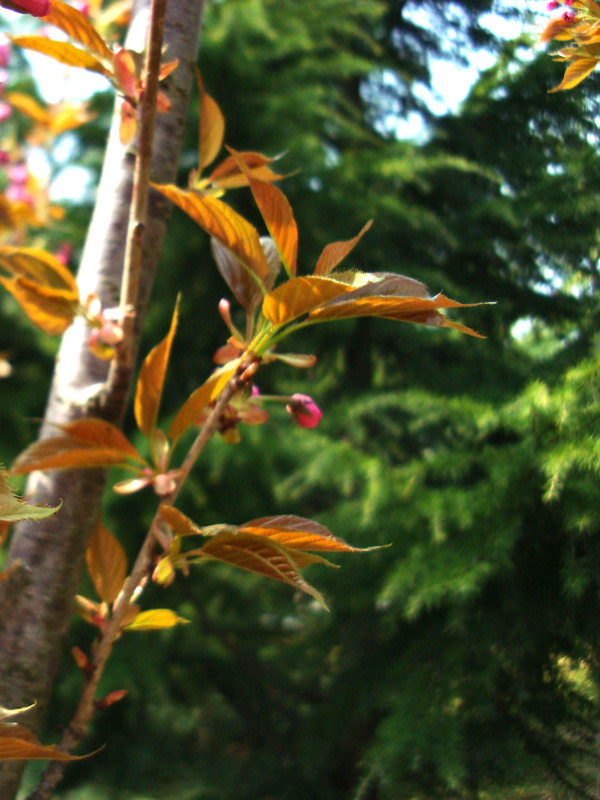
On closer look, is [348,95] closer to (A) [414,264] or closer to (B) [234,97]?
(B) [234,97]

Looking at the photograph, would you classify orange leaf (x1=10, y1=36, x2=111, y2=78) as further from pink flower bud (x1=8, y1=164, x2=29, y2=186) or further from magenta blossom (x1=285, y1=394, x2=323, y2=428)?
pink flower bud (x1=8, y1=164, x2=29, y2=186)

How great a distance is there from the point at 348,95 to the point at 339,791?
0.90 meters

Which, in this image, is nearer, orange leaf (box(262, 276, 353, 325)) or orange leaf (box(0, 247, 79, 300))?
orange leaf (box(262, 276, 353, 325))

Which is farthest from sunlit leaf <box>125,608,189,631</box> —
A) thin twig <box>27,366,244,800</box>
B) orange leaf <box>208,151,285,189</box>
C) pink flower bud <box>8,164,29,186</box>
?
pink flower bud <box>8,164,29,186</box>

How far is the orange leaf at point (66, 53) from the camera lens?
33 cm

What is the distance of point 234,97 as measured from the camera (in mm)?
963

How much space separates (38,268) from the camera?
0.37 m

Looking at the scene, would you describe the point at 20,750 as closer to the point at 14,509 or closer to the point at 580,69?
the point at 14,509

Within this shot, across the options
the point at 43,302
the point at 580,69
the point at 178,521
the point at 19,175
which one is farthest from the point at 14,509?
the point at 19,175

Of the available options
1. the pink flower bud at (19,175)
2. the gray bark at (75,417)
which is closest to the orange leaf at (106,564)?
the gray bark at (75,417)

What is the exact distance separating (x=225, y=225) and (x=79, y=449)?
14cm

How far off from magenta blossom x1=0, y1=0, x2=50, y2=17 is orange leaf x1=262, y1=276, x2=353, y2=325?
149 mm

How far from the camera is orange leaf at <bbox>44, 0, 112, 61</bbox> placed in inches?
12.6

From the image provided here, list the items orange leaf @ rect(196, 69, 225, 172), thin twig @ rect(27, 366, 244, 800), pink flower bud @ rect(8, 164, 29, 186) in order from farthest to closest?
1. pink flower bud @ rect(8, 164, 29, 186)
2. orange leaf @ rect(196, 69, 225, 172)
3. thin twig @ rect(27, 366, 244, 800)
